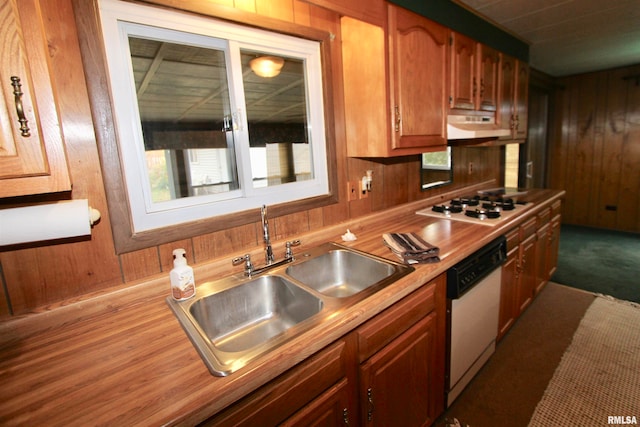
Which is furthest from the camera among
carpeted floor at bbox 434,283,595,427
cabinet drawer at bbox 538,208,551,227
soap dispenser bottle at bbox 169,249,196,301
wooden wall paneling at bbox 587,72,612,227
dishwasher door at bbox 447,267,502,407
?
wooden wall paneling at bbox 587,72,612,227

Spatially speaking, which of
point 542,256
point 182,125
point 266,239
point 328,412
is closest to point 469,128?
point 542,256

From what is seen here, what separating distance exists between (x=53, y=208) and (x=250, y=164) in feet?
2.54

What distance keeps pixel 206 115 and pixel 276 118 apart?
43cm

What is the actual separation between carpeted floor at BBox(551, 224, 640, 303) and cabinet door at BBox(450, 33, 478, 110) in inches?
89.4

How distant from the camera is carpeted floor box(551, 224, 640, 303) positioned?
2982 mm

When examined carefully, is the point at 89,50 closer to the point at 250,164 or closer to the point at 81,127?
the point at 81,127

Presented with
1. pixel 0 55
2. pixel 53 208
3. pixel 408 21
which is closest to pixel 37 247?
pixel 53 208

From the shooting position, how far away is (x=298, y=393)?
0.88 m

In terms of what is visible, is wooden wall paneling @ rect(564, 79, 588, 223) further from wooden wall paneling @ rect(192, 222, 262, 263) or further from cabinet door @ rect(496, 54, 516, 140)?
wooden wall paneling @ rect(192, 222, 262, 263)

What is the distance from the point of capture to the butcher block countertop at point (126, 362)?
69 centimetres

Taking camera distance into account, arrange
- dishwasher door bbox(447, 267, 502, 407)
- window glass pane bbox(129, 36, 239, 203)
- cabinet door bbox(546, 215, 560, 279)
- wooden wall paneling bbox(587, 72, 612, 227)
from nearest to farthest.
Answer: window glass pane bbox(129, 36, 239, 203) → dishwasher door bbox(447, 267, 502, 407) → cabinet door bbox(546, 215, 560, 279) → wooden wall paneling bbox(587, 72, 612, 227)

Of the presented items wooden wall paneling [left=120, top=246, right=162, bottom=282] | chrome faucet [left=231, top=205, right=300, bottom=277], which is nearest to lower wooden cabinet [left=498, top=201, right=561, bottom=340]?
chrome faucet [left=231, top=205, right=300, bottom=277]

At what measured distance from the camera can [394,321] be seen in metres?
1.20
